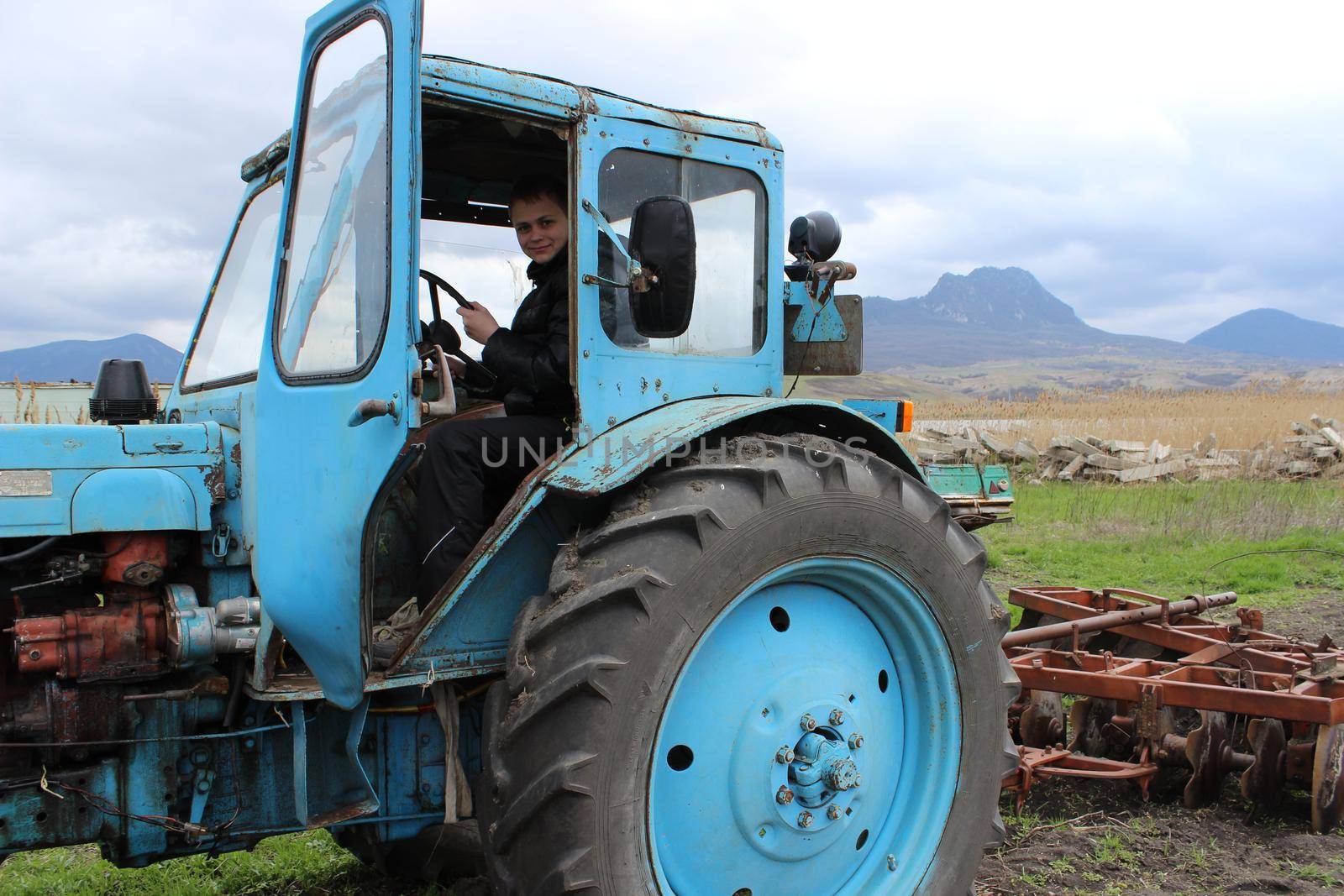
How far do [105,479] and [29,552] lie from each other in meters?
0.24

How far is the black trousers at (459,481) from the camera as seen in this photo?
257 centimetres

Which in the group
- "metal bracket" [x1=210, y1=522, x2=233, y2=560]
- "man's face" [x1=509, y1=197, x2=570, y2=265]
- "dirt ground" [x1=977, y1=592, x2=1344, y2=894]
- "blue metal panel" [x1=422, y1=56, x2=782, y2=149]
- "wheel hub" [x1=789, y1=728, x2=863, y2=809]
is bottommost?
"dirt ground" [x1=977, y1=592, x2=1344, y2=894]

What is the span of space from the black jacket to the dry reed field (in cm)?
1408

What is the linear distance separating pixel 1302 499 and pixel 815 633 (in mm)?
11137

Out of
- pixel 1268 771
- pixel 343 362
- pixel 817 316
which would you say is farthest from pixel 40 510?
pixel 1268 771

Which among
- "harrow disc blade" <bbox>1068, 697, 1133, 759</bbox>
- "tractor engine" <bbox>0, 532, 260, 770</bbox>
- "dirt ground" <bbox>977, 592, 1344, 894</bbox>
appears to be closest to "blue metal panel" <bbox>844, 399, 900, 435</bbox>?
"dirt ground" <bbox>977, 592, 1344, 894</bbox>

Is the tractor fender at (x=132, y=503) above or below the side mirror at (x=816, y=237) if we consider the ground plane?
below

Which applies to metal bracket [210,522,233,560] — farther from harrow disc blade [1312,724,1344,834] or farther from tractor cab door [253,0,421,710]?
harrow disc blade [1312,724,1344,834]

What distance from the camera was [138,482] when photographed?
2.62 metres

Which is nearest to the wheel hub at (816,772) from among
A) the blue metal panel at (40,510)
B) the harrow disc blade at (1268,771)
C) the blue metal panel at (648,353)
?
the blue metal panel at (648,353)

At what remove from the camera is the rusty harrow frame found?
3.75 m

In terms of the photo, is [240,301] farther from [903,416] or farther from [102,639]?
[903,416]

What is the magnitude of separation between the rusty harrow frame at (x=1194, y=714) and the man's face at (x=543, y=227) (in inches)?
92.1

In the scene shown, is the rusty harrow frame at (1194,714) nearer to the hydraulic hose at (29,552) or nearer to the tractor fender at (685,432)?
the tractor fender at (685,432)
